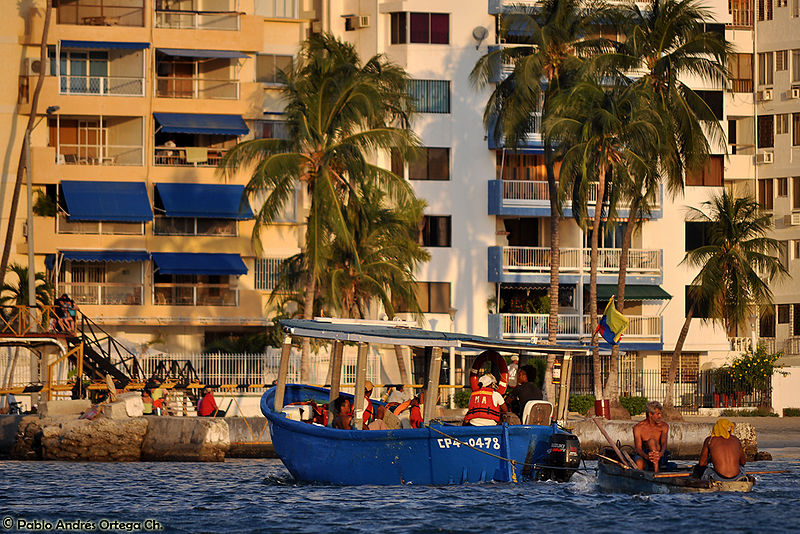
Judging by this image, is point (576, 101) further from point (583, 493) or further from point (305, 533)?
point (305, 533)

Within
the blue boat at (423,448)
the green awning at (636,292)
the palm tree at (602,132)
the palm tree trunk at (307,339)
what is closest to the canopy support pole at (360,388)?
the blue boat at (423,448)

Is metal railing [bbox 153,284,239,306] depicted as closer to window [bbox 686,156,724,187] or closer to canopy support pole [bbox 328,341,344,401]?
window [bbox 686,156,724,187]

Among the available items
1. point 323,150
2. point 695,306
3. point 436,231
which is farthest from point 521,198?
point 323,150

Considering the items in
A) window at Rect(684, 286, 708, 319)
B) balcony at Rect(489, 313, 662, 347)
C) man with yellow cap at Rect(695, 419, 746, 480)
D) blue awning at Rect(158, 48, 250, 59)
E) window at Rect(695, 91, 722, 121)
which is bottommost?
man with yellow cap at Rect(695, 419, 746, 480)

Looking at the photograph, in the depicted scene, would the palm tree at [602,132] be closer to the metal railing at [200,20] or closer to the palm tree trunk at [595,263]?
the palm tree trunk at [595,263]

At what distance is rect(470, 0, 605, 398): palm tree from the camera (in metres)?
49.7

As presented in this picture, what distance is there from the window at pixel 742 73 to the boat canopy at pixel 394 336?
122 feet

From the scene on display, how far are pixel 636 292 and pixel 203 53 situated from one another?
19.5 meters

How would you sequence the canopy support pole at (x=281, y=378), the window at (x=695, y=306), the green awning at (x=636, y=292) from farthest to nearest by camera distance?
the green awning at (x=636, y=292), the window at (x=695, y=306), the canopy support pole at (x=281, y=378)

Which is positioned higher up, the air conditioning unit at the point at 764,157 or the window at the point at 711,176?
the air conditioning unit at the point at 764,157

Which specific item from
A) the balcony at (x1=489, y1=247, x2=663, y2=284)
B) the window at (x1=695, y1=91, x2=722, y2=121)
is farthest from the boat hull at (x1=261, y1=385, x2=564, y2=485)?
the window at (x1=695, y1=91, x2=722, y2=121)

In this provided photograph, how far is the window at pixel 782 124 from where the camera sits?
204 feet

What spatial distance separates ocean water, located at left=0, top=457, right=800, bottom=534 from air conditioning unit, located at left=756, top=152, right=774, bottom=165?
34.6 m

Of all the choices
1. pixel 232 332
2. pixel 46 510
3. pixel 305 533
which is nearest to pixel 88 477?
pixel 46 510
